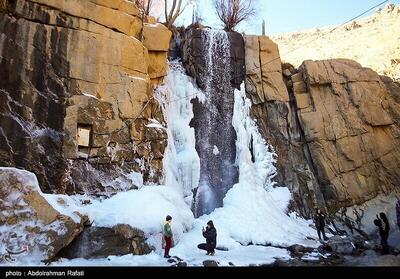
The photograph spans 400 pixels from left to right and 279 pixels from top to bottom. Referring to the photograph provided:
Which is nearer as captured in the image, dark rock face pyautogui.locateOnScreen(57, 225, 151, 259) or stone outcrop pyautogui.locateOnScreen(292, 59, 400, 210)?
dark rock face pyautogui.locateOnScreen(57, 225, 151, 259)

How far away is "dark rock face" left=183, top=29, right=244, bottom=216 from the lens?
59.8ft

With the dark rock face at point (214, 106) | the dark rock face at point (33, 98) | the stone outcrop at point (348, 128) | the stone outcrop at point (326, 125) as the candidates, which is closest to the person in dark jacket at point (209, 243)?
the dark rock face at point (214, 106)

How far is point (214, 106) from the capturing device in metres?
20.2

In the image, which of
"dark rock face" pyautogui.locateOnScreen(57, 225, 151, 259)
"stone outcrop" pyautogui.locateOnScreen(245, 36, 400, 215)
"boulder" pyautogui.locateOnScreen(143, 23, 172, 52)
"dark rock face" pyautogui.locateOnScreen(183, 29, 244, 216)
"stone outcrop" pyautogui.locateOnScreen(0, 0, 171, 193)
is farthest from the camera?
"stone outcrop" pyautogui.locateOnScreen(245, 36, 400, 215)

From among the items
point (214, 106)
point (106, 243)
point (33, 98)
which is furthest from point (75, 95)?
point (214, 106)

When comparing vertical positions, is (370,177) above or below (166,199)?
above

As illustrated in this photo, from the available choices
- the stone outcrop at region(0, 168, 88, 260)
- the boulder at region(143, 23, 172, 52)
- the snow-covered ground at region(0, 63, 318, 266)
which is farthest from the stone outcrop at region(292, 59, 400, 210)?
the stone outcrop at region(0, 168, 88, 260)

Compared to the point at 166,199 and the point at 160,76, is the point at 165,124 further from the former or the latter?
the point at 166,199

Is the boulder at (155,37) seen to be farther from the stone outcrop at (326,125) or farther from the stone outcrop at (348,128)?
the stone outcrop at (348,128)

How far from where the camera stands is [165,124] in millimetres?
17141

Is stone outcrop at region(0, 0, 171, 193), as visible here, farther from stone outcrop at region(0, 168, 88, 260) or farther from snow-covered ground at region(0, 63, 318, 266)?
stone outcrop at region(0, 168, 88, 260)

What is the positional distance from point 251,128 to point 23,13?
40.1 feet

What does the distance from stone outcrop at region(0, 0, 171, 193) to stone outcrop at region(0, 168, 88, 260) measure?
2205 mm
